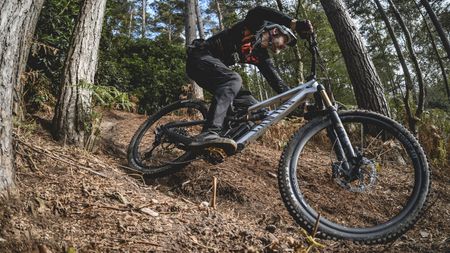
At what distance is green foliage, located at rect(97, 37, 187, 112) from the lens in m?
9.11

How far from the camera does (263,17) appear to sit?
334cm

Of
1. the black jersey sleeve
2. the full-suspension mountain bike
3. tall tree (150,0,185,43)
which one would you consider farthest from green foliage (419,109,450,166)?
tall tree (150,0,185,43)

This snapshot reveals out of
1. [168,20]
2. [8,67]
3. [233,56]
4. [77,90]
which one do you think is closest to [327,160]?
[233,56]

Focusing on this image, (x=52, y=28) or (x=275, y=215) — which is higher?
(x=52, y=28)

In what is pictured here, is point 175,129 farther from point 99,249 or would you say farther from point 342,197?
point 99,249

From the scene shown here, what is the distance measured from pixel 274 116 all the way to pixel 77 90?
7.24 ft

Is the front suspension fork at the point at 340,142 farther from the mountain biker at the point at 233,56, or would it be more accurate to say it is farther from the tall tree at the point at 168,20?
the tall tree at the point at 168,20

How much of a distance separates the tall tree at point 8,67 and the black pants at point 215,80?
1678 millimetres

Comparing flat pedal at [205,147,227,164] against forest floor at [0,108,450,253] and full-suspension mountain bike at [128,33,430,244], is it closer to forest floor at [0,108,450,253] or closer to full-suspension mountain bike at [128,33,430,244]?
full-suspension mountain bike at [128,33,430,244]

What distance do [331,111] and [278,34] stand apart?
1.02 m

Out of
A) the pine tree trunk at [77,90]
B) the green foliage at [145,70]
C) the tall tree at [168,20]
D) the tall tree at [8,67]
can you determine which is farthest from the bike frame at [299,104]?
the tall tree at [168,20]

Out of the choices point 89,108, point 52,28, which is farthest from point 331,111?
point 52,28

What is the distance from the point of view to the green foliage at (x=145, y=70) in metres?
9.11

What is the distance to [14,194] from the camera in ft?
6.98
